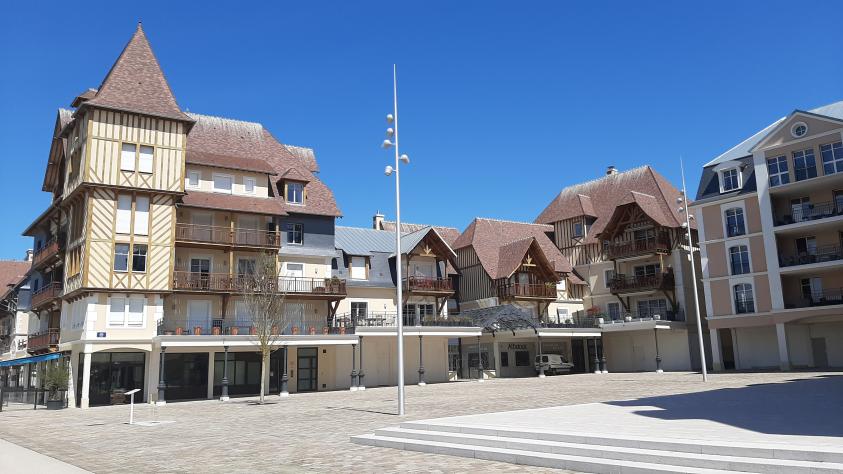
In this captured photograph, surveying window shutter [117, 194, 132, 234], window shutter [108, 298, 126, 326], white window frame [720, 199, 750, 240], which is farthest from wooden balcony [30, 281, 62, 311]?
white window frame [720, 199, 750, 240]

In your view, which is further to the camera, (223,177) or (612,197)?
(612,197)

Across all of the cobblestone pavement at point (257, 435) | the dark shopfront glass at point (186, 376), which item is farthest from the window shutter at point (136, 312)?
the cobblestone pavement at point (257, 435)

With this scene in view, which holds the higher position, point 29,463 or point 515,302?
point 515,302

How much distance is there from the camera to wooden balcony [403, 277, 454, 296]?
1585 inches

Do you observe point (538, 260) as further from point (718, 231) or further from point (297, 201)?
point (297, 201)

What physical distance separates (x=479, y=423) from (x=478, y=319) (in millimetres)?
26956

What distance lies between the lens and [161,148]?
33.2m

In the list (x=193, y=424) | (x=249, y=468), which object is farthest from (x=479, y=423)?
(x=193, y=424)

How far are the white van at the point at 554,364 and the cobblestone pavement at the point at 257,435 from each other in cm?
2026

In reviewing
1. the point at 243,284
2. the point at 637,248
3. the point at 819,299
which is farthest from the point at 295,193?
the point at 819,299

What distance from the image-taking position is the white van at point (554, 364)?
4416 centimetres

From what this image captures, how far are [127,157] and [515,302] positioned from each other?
25567 millimetres

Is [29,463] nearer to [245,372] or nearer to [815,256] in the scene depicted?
[245,372]

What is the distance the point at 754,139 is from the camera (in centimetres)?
4156
